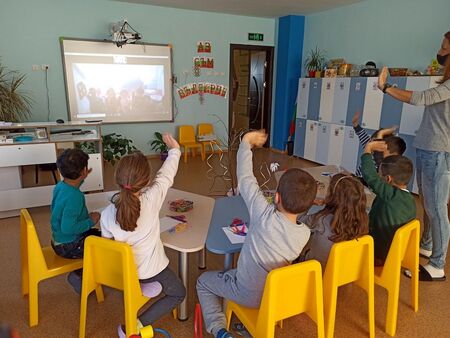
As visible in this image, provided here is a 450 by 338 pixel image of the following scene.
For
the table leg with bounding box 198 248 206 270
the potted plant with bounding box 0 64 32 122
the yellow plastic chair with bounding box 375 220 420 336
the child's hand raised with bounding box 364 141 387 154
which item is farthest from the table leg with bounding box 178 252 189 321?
the potted plant with bounding box 0 64 32 122

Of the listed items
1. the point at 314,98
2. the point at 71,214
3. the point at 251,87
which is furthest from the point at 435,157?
the point at 251,87

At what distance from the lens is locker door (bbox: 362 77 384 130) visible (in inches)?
173

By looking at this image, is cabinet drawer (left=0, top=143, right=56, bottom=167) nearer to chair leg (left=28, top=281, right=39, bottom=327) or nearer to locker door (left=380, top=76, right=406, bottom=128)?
chair leg (left=28, top=281, right=39, bottom=327)

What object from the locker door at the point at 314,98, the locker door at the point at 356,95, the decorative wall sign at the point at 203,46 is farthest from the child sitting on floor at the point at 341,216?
the decorative wall sign at the point at 203,46

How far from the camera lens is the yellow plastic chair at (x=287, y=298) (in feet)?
4.07

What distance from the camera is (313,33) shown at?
580 centimetres

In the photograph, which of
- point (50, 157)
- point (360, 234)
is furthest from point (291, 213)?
point (50, 157)

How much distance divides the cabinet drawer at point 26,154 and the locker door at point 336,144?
3.81 m

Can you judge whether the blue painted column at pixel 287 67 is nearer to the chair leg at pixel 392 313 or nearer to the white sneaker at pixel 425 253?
the white sneaker at pixel 425 253

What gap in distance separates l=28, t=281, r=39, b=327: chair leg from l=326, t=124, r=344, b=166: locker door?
435 cm

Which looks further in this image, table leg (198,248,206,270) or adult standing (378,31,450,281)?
table leg (198,248,206,270)

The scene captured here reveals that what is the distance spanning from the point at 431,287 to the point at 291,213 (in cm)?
154

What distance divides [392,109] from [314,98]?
1.43 metres

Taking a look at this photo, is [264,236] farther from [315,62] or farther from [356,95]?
[315,62]
